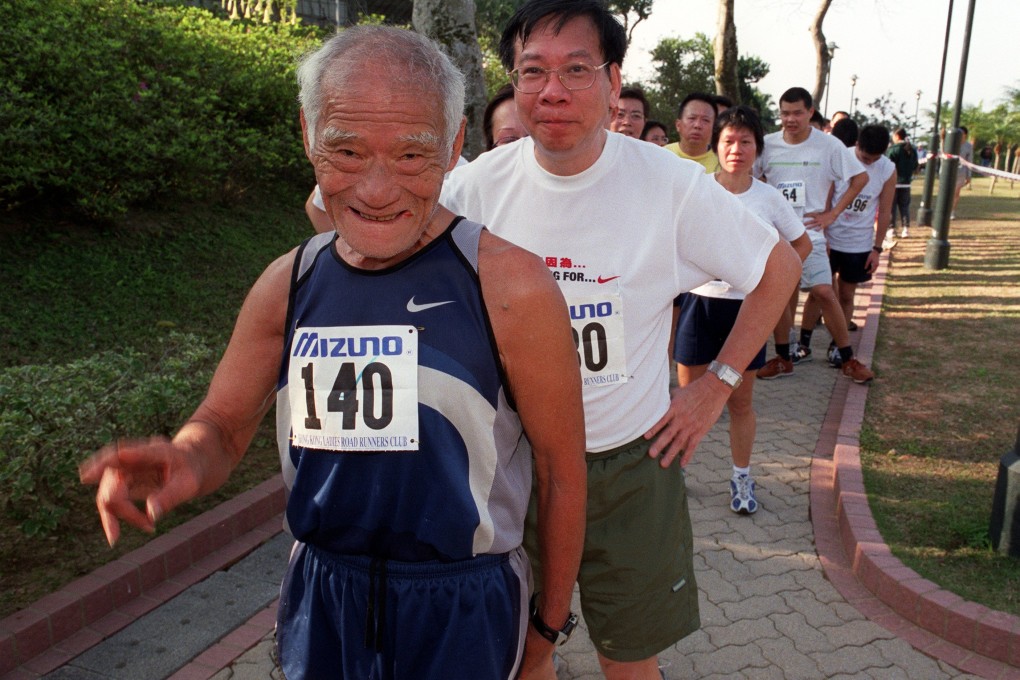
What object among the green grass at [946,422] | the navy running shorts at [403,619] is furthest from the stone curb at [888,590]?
the navy running shorts at [403,619]

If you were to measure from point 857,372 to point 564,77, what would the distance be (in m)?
5.38

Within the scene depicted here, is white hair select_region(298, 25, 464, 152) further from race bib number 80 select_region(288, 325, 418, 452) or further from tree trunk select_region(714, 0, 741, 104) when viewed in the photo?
tree trunk select_region(714, 0, 741, 104)

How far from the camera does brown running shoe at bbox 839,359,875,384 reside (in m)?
6.92

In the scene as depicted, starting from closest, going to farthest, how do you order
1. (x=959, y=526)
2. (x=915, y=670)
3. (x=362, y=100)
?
(x=362, y=100), (x=915, y=670), (x=959, y=526)

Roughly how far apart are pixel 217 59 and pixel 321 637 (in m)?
8.62

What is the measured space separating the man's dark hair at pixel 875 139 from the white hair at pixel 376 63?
7861 mm

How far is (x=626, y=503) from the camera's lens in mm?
2436

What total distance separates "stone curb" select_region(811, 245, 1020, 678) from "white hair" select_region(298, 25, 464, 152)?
305 centimetres

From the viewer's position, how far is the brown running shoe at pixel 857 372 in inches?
272

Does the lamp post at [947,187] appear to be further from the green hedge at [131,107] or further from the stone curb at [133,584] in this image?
the stone curb at [133,584]

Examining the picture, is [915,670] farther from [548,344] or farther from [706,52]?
[706,52]

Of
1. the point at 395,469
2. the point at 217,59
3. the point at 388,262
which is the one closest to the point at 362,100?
the point at 388,262

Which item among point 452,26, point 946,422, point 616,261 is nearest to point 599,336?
point 616,261

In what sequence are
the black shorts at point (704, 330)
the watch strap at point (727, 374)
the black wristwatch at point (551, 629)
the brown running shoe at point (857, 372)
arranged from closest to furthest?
the black wristwatch at point (551, 629), the watch strap at point (727, 374), the black shorts at point (704, 330), the brown running shoe at point (857, 372)
